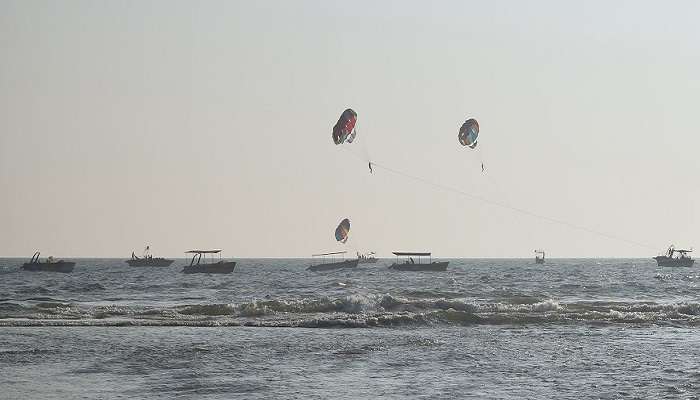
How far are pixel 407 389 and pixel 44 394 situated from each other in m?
6.76

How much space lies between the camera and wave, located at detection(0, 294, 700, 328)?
32156 mm

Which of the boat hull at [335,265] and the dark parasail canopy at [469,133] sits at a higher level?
the dark parasail canopy at [469,133]

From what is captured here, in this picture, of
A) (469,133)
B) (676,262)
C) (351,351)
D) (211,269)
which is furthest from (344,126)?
(676,262)

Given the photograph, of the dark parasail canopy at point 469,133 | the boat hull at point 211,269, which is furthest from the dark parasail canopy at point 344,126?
the boat hull at point 211,269

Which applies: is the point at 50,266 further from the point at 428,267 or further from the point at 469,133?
the point at 469,133

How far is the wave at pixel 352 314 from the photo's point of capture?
3216cm

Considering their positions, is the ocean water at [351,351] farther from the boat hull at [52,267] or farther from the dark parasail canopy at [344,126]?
the boat hull at [52,267]

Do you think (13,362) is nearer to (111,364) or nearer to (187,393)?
(111,364)

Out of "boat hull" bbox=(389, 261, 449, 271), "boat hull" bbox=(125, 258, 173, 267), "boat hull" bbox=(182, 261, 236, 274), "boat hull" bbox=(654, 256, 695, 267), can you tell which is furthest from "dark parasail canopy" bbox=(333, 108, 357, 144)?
"boat hull" bbox=(125, 258, 173, 267)

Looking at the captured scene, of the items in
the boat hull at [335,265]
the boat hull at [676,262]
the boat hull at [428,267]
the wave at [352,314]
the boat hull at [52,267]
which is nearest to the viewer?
the wave at [352,314]

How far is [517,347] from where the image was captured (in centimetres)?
2420

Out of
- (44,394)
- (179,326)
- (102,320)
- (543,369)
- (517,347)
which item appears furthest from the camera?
(102,320)

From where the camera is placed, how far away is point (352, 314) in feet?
118

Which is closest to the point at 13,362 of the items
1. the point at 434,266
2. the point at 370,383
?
the point at 370,383
